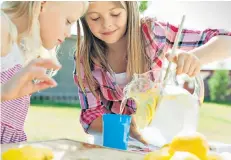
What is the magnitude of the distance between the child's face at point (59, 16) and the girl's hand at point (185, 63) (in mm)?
266

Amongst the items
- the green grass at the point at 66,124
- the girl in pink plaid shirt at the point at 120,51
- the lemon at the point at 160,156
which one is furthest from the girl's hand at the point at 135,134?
the green grass at the point at 66,124

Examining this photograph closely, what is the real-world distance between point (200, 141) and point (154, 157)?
0.08m

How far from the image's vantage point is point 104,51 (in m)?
1.16

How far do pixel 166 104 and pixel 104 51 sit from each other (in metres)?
0.31

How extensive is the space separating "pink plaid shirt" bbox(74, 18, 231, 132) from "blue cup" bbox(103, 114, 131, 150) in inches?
10.7

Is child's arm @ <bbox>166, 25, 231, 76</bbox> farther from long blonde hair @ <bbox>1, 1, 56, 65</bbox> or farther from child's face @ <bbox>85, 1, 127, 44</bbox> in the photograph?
long blonde hair @ <bbox>1, 1, 56, 65</bbox>

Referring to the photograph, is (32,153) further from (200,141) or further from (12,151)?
(200,141)

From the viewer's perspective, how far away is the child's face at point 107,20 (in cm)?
102

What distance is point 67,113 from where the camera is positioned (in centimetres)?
583

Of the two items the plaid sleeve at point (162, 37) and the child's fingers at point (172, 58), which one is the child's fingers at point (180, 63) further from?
the plaid sleeve at point (162, 37)

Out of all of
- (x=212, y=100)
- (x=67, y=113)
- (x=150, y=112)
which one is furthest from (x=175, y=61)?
(x=212, y=100)

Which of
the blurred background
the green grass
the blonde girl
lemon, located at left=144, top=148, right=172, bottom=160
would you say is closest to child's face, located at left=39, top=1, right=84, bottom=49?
the blonde girl

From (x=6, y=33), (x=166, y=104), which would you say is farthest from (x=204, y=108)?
(x=6, y=33)

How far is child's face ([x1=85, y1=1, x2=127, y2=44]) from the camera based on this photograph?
1.02m
